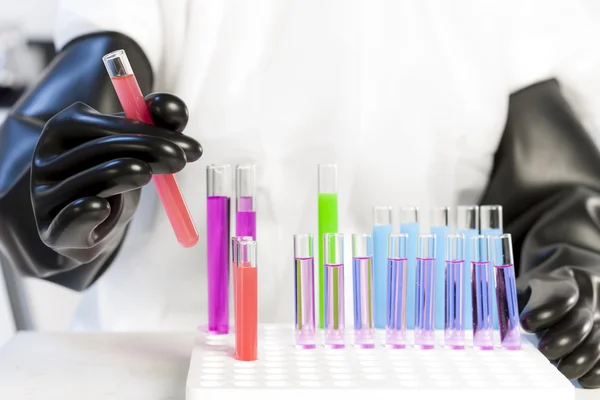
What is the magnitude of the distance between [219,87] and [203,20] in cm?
7

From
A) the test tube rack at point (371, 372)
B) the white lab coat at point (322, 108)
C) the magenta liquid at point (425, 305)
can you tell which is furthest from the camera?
the white lab coat at point (322, 108)

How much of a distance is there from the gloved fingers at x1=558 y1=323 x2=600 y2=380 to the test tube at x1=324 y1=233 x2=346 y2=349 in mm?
170

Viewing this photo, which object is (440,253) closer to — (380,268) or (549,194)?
(380,268)

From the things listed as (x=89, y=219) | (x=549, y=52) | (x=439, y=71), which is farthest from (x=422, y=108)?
(x=89, y=219)

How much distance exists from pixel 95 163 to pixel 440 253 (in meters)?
0.30

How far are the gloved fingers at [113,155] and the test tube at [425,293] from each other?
20 cm

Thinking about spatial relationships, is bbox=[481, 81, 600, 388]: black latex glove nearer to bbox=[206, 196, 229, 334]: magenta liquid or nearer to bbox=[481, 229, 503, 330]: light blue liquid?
bbox=[481, 229, 503, 330]: light blue liquid

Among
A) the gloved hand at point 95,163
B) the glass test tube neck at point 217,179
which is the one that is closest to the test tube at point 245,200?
the glass test tube neck at point 217,179

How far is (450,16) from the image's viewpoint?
0.88 m

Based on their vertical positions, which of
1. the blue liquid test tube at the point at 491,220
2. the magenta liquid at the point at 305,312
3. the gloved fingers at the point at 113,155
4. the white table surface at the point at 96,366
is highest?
the gloved fingers at the point at 113,155

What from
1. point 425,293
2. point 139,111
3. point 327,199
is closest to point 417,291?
point 425,293

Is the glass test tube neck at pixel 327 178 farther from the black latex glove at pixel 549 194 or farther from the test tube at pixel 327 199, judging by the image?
the black latex glove at pixel 549 194

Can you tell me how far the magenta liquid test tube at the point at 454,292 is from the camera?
66 centimetres

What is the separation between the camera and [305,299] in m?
0.66
